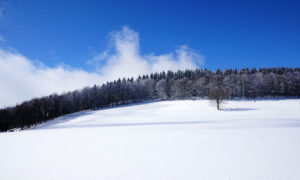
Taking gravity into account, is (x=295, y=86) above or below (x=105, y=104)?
above

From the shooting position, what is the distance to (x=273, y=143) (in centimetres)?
1001

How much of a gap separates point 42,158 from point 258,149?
46.5 ft

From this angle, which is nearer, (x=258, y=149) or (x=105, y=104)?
(x=258, y=149)

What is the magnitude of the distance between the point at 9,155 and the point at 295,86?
111315 millimetres

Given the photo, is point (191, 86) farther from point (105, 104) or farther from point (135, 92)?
point (105, 104)

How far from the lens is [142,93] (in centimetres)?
9969

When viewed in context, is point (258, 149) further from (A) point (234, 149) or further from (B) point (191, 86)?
(B) point (191, 86)

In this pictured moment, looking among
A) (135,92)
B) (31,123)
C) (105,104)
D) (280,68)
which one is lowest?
(31,123)

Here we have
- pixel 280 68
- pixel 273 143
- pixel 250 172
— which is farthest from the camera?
pixel 280 68

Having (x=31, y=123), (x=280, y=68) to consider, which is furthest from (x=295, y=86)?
(x=31, y=123)

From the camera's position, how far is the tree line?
64.5 metres

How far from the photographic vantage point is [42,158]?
8531 mm

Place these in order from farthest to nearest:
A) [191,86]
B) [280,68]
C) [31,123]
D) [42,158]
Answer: [280,68] < [191,86] < [31,123] < [42,158]

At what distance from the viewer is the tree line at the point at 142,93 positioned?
64544 mm
